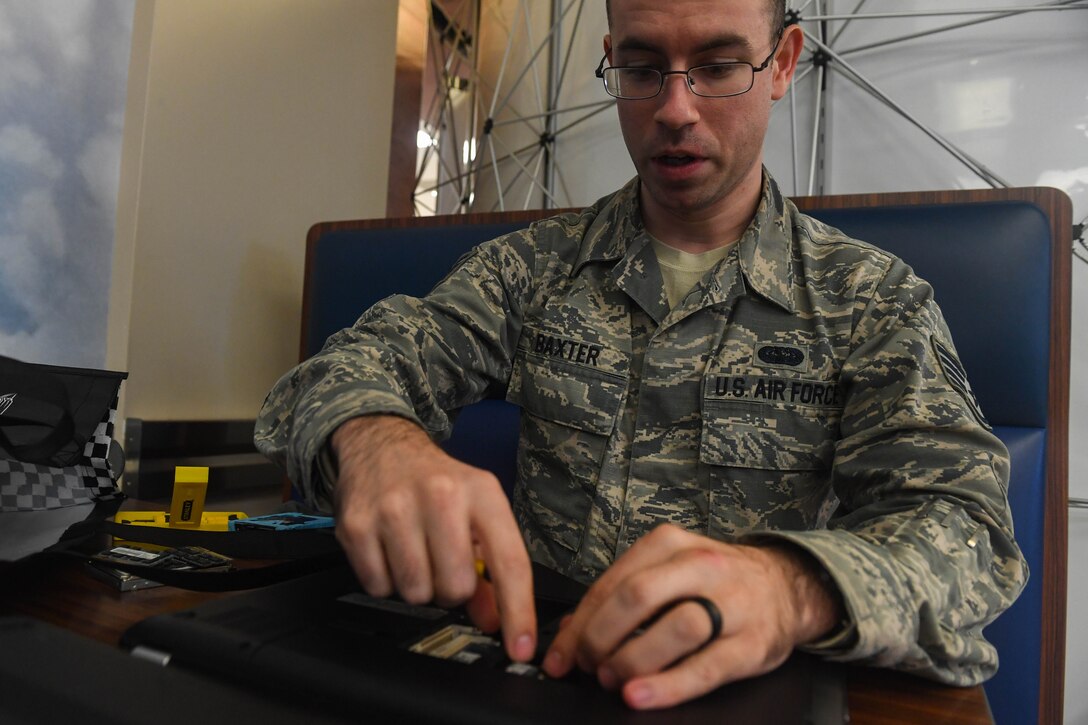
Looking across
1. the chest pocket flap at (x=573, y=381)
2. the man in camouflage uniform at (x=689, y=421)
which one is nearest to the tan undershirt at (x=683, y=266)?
the man in camouflage uniform at (x=689, y=421)


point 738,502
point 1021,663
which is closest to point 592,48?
point 738,502

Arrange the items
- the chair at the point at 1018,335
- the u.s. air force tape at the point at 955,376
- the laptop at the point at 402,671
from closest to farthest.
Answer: the laptop at the point at 402,671
the u.s. air force tape at the point at 955,376
the chair at the point at 1018,335

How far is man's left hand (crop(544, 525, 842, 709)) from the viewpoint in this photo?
375 millimetres

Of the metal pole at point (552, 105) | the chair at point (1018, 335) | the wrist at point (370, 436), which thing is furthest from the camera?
the metal pole at point (552, 105)

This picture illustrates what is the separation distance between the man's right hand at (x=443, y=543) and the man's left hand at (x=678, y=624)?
4cm

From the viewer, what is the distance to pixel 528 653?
401mm

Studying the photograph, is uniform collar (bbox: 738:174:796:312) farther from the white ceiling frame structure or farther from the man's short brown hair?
the white ceiling frame structure

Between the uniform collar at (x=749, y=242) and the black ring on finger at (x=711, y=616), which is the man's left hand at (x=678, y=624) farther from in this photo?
the uniform collar at (x=749, y=242)

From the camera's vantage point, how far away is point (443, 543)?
430 mm

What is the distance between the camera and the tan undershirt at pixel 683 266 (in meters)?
0.93

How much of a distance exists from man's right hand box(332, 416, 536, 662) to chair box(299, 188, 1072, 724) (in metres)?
0.73

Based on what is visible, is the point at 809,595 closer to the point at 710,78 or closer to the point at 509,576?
the point at 509,576

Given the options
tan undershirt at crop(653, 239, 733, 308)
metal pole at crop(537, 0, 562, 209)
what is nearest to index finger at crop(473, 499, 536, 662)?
tan undershirt at crop(653, 239, 733, 308)

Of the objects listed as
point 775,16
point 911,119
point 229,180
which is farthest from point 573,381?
point 229,180
